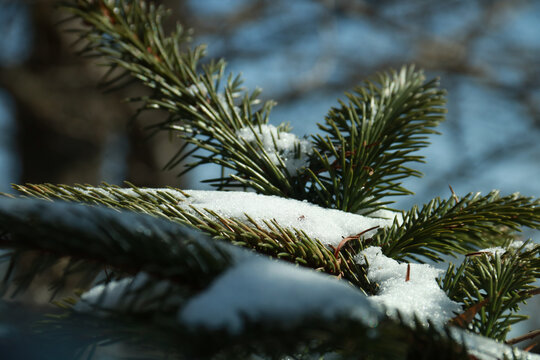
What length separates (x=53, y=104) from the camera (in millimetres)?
2703

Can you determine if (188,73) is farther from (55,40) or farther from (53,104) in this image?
(55,40)

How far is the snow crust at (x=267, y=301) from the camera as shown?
0.20 m

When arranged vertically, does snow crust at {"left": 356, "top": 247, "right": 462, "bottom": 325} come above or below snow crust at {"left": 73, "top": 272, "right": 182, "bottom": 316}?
above

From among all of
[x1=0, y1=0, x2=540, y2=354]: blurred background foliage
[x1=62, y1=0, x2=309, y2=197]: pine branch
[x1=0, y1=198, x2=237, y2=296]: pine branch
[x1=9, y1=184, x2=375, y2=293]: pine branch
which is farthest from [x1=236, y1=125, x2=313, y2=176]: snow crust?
[x1=0, y1=0, x2=540, y2=354]: blurred background foliage

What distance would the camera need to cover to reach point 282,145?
0.58 m

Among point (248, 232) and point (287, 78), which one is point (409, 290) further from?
point (287, 78)

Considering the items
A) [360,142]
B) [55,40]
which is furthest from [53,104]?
[360,142]

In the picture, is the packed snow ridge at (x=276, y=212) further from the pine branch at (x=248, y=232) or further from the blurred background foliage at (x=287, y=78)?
the blurred background foliage at (x=287, y=78)

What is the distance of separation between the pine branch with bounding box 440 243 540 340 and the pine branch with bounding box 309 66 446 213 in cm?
14

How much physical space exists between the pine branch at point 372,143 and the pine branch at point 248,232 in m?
0.11

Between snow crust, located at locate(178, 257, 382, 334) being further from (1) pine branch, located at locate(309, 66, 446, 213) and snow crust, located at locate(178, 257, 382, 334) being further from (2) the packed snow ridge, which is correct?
(1) pine branch, located at locate(309, 66, 446, 213)

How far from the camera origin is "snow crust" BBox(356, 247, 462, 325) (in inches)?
14.3

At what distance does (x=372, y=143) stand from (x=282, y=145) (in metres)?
0.12

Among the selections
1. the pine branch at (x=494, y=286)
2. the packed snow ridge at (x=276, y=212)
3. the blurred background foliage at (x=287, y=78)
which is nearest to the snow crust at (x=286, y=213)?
the packed snow ridge at (x=276, y=212)
